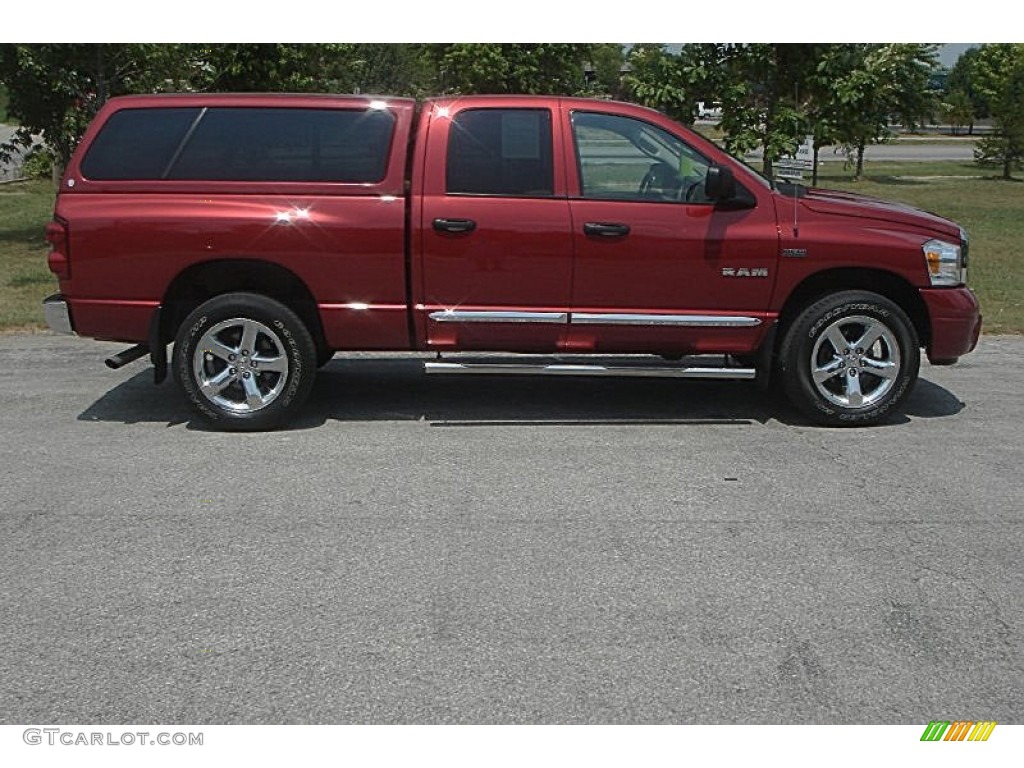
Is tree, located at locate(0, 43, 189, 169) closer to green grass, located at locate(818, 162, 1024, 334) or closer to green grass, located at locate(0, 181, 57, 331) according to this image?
green grass, located at locate(0, 181, 57, 331)

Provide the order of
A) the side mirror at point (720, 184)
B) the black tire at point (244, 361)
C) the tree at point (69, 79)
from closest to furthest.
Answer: the side mirror at point (720, 184), the black tire at point (244, 361), the tree at point (69, 79)

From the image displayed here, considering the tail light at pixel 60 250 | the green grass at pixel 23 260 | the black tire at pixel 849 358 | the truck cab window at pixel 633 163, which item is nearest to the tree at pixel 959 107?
the green grass at pixel 23 260

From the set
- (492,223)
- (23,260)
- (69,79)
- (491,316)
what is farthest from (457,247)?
(69,79)

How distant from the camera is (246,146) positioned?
21.2 feet

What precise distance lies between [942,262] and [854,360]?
772mm

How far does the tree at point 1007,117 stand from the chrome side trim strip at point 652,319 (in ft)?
81.6

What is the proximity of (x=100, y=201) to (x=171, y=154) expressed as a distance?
0.49 metres

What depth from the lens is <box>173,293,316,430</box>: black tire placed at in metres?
6.45

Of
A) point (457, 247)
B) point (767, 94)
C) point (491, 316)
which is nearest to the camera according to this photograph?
point (457, 247)

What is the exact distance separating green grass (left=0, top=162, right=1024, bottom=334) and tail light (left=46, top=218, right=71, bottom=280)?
11.5 feet

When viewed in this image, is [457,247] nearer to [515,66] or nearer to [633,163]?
[633,163]

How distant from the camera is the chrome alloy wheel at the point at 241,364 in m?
6.48

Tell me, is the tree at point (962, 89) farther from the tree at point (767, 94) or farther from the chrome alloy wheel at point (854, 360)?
the chrome alloy wheel at point (854, 360)

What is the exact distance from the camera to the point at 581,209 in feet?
20.9
